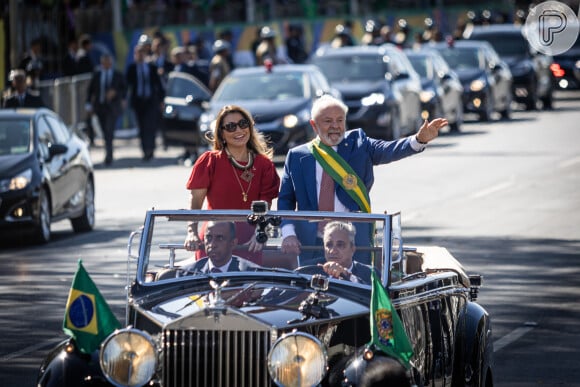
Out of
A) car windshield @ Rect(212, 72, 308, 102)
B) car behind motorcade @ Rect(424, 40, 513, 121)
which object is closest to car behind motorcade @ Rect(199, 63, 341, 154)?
car windshield @ Rect(212, 72, 308, 102)

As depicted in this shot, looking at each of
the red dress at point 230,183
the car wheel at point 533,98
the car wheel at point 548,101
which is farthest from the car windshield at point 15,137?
the car wheel at point 548,101

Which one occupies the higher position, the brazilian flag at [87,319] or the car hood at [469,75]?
the brazilian flag at [87,319]

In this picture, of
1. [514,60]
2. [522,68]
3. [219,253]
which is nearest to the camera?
[219,253]

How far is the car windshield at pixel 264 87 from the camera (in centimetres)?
2716

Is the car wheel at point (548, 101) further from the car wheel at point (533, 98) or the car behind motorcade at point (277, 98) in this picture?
the car behind motorcade at point (277, 98)

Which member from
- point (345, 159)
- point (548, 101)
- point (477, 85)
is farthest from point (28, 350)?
point (548, 101)

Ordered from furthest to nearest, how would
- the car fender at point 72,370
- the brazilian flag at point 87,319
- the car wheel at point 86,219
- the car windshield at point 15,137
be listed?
the car wheel at point 86,219 → the car windshield at point 15,137 → the brazilian flag at point 87,319 → the car fender at point 72,370

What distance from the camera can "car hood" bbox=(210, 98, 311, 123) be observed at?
86.0ft

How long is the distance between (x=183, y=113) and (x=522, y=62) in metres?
15.8

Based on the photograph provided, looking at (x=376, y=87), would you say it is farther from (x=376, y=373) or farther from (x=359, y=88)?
(x=376, y=373)

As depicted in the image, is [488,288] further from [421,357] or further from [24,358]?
[421,357]

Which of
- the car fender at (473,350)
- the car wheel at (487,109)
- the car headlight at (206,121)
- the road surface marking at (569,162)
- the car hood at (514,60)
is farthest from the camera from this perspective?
the car hood at (514,60)

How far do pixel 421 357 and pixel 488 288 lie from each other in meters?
6.51

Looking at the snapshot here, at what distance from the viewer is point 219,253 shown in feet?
25.3
